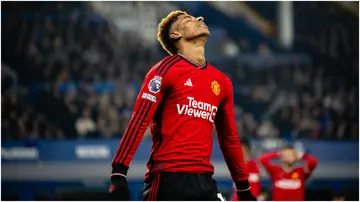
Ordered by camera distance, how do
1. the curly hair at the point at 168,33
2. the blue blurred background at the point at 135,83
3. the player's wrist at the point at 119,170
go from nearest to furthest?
the player's wrist at the point at 119,170 < the curly hair at the point at 168,33 < the blue blurred background at the point at 135,83

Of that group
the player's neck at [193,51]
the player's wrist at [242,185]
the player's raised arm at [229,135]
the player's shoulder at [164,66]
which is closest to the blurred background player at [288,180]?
the player's wrist at [242,185]

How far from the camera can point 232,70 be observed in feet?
50.5

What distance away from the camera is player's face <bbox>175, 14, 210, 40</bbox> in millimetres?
4496

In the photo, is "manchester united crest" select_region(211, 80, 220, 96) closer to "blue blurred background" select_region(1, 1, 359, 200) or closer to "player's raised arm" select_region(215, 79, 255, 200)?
"player's raised arm" select_region(215, 79, 255, 200)

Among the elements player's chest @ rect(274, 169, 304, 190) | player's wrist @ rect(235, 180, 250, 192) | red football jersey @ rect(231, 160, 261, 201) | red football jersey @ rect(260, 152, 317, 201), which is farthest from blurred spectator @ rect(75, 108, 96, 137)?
player's wrist @ rect(235, 180, 250, 192)

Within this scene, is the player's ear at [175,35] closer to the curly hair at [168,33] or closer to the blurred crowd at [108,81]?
the curly hair at [168,33]

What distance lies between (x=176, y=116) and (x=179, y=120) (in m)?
0.03

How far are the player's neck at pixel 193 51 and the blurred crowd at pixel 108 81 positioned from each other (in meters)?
10.2

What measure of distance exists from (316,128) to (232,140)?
10.7m

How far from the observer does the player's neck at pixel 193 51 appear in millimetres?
4488

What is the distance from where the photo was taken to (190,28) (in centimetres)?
452

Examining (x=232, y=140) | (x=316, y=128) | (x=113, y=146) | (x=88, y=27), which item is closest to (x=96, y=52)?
(x=88, y=27)

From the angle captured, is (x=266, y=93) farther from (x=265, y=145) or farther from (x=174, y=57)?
(x=174, y=57)

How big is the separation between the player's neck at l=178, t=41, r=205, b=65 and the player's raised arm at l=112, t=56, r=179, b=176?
0.24m
